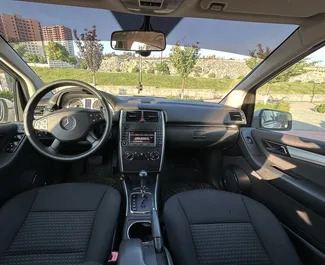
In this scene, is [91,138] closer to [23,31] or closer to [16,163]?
[16,163]

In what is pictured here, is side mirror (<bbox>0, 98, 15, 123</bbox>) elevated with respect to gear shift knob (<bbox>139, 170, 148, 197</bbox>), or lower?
elevated

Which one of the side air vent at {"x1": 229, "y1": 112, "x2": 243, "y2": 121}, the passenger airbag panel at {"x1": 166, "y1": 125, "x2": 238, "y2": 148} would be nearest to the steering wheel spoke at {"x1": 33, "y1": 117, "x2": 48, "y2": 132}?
the passenger airbag panel at {"x1": 166, "y1": 125, "x2": 238, "y2": 148}

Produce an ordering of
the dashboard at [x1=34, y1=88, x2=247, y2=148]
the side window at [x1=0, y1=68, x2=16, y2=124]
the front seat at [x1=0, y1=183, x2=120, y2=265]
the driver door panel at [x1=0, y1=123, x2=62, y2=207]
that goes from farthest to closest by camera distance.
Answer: the dashboard at [x1=34, y1=88, x2=247, y2=148], the side window at [x1=0, y1=68, x2=16, y2=124], the driver door panel at [x1=0, y1=123, x2=62, y2=207], the front seat at [x1=0, y1=183, x2=120, y2=265]

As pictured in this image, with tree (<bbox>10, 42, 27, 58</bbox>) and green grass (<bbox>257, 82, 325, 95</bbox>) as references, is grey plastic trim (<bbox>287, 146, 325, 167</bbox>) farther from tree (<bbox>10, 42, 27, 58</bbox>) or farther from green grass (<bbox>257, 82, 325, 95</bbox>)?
tree (<bbox>10, 42, 27, 58</bbox>)

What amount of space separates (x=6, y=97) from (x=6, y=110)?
115 millimetres

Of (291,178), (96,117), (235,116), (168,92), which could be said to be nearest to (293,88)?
(235,116)

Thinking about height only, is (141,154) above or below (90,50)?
below

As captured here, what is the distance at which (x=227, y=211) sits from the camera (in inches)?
57.8

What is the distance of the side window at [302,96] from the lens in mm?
1717

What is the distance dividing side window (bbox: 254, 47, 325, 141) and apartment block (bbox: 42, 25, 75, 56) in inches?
71.4

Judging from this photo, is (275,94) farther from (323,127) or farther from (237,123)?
(323,127)

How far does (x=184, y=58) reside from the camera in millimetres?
2277

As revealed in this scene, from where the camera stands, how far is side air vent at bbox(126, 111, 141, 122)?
1.98 m

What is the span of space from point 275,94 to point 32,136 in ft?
6.49
